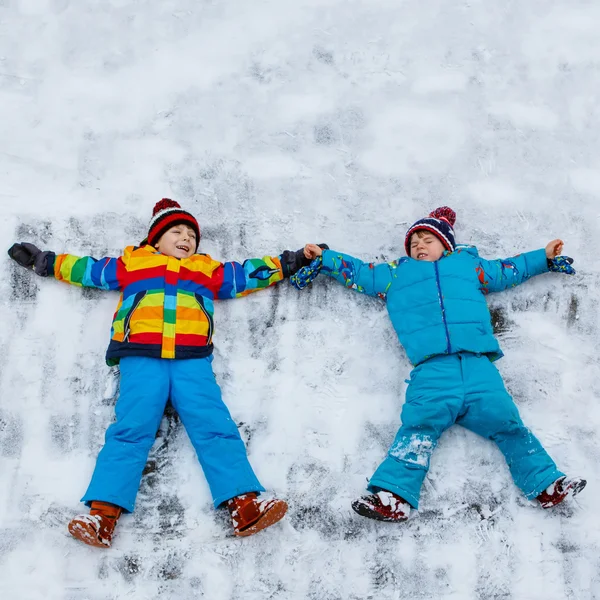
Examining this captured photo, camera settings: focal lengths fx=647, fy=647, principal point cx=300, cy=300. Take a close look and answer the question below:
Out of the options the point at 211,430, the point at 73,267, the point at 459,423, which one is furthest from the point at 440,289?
the point at 73,267

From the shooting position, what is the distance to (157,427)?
8.12 ft

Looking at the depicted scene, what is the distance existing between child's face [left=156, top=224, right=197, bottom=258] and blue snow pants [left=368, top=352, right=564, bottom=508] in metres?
1.10

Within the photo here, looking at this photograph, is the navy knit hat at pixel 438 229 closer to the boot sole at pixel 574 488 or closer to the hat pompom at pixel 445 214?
the hat pompom at pixel 445 214

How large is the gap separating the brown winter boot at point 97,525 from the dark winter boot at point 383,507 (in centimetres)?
86

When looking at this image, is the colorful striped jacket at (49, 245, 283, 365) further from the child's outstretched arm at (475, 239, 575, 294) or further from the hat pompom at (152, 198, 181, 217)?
the child's outstretched arm at (475, 239, 575, 294)

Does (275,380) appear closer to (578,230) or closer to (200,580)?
(200,580)

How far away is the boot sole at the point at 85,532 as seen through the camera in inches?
87.0

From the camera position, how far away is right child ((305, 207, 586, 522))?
7.72ft

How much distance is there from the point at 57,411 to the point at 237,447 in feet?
2.48

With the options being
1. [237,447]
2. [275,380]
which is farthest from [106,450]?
[275,380]

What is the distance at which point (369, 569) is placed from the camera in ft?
7.63

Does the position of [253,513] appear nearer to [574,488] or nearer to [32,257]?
[574,488]

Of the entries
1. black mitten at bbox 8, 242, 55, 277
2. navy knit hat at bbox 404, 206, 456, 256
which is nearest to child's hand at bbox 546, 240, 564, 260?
navy knit hat at bbox 404, 206, 456, 256

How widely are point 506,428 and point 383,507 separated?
A: 55 centimetres
